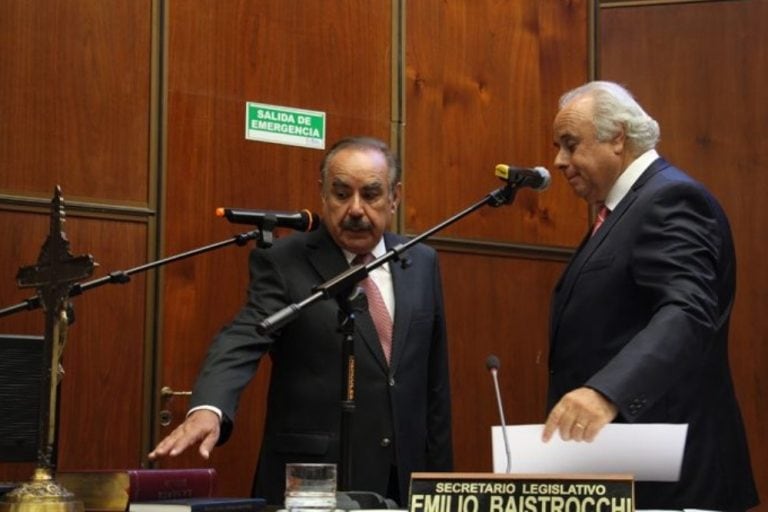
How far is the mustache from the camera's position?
3.36 meters

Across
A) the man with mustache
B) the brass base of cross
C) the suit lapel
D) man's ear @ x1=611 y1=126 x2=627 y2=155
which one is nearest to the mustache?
the man with mustache

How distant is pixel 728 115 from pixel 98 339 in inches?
103

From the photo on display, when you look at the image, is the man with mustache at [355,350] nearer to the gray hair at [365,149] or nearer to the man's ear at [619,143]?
the gray hair at [365,149]

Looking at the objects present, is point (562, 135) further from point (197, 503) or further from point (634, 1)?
point (634, 1)

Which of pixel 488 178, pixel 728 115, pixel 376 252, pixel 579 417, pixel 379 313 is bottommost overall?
pixel 579 417

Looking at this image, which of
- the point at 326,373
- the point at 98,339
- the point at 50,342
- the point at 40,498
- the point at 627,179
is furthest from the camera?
the point at 98,339

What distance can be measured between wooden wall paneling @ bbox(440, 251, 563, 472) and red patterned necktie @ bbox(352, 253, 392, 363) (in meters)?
1.44

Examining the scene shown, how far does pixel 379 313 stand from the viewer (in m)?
3.39

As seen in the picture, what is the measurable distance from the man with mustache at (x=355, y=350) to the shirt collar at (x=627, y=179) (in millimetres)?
547

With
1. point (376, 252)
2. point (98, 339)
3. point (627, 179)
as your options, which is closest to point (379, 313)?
point (376, 252)

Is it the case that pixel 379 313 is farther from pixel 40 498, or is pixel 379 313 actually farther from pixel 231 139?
pixel 40 498

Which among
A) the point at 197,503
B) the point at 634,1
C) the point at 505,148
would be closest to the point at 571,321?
Answer: the point at 197,503

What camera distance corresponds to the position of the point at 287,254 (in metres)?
3.38

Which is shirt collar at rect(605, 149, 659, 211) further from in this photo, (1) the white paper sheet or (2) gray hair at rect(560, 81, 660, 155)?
(1) the white paper sheet
